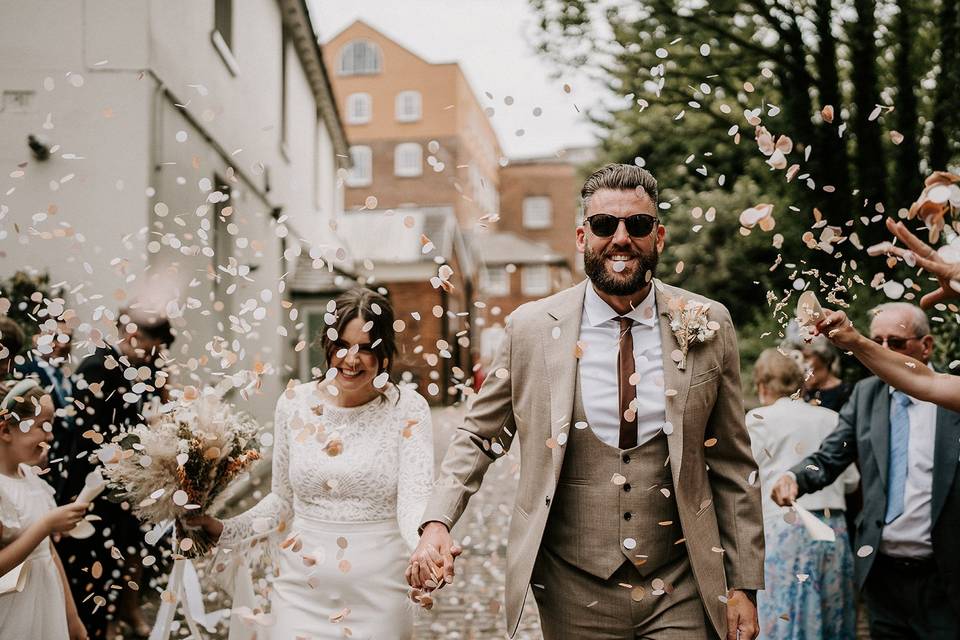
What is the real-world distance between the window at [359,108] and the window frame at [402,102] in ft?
4.46

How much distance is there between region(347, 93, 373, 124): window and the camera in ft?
164

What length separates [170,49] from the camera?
1053cm

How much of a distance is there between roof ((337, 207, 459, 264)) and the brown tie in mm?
27974

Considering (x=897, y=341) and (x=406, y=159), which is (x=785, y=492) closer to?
(x=897, y=341)

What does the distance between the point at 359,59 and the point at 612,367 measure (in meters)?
49.6

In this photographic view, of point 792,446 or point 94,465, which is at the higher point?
point 792,446

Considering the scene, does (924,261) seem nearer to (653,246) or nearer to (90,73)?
(653,246)

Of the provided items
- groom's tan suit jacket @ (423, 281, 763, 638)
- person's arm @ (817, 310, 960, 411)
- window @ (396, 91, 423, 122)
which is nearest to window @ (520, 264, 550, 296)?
window @ (396, 91, 423, 122)

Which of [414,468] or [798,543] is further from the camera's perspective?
[798,543]

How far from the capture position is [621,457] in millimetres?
3303

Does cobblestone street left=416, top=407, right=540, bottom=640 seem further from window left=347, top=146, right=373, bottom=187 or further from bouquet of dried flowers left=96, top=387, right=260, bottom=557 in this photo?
window left=347, top=146, right=373, bottom=187

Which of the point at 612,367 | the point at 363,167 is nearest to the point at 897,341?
the point at 612,367

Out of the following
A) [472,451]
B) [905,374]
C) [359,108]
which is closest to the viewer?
[905,374]

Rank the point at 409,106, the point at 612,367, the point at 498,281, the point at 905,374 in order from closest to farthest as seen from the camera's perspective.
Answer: the point at 905,374
the point at 612,367
the point at 409,106
the point at 498,281
